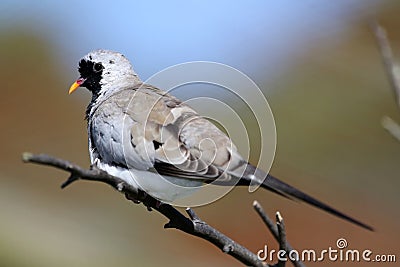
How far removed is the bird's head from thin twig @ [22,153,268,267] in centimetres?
138

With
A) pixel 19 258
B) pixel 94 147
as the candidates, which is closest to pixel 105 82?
pixel 94 147

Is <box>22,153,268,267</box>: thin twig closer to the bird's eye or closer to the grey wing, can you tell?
the grey wing

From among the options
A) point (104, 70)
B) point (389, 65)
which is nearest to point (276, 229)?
point (389, 65)

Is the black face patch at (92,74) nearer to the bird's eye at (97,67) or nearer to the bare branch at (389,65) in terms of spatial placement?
the bird's eye at (97,67)

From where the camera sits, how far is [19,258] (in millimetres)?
10430

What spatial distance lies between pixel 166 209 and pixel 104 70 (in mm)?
1624

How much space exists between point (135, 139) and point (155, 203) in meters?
0.52

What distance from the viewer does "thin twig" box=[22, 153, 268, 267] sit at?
2.56 m

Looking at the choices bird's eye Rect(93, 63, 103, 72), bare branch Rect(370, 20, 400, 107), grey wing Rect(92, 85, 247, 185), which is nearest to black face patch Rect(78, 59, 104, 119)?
bird's eye Rect(93, 63, 103, 72)

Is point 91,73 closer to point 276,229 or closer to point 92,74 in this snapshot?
point 92,74

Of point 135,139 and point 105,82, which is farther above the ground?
Result: point 105,82

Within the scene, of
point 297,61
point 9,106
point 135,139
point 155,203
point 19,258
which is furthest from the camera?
point 297,61

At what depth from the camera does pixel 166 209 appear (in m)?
3.75

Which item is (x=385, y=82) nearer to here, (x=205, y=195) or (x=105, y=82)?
(x=205, y=195)
